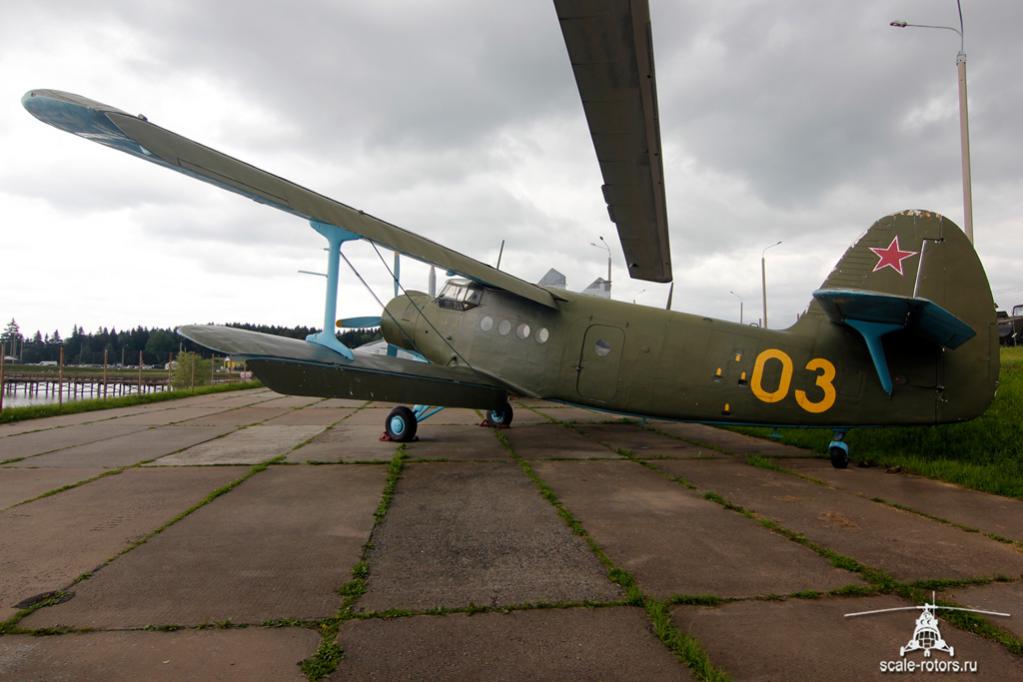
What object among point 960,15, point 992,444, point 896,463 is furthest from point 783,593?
point 960,15

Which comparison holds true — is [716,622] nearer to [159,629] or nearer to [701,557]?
[701,557]

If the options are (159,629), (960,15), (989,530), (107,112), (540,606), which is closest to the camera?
(159,629)

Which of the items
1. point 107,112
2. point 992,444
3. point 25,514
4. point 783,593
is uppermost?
point 107,112

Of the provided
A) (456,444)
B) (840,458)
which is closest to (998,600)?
(840,458)

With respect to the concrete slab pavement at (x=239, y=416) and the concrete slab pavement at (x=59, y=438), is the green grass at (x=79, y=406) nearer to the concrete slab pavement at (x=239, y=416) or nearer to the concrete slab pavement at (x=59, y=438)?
the concrete slab pavement at (x=239, y=416)

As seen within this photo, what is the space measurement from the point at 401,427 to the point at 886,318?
7.59 m

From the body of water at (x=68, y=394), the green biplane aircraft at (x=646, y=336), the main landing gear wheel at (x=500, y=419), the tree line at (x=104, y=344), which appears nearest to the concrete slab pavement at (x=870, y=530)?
the green biplane aircraft at (x=646, y=336)

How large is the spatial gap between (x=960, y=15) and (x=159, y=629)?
15355mm

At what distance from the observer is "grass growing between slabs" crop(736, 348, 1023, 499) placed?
6863 millimetres

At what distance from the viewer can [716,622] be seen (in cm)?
307

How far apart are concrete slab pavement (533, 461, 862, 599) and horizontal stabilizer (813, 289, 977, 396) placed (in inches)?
119

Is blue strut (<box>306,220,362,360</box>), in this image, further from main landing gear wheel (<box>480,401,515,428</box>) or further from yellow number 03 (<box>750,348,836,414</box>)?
yellow number 03 (<box>750,348,836,414</box>)

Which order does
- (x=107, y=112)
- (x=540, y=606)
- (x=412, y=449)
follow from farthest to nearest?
1. (x=412, y=449)
2. (x=107, y=112)
3. (x=540, y=606)

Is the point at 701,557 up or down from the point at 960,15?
down
